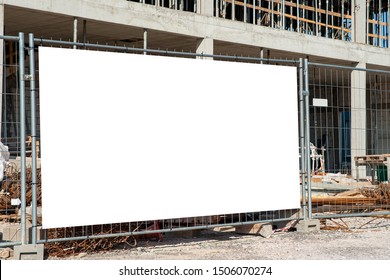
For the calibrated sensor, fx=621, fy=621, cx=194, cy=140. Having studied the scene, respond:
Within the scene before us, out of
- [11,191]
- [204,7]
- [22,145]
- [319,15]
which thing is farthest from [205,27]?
[22,145]

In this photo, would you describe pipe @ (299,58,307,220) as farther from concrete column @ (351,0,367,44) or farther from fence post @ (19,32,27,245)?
Answer: concrete column @ (351,0,367,44)

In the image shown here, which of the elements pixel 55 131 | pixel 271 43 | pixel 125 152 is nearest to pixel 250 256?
pixel 125 152

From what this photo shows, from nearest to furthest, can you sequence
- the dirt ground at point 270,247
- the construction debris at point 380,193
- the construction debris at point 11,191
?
the dirt ground at point 270,247 < the construction debris at point 11,191 < the construction debris at point 380,193

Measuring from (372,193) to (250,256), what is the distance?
192 inches

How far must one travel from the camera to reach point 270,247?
24.4 feet

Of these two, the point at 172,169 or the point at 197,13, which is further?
the point at 197,13

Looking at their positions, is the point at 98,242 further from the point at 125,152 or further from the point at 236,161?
the point at 236,161

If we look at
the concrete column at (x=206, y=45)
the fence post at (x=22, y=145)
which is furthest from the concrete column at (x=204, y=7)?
the fence post at (x=22, y=145)

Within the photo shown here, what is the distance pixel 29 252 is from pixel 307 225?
3895 mm

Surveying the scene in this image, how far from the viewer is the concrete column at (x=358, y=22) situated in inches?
863

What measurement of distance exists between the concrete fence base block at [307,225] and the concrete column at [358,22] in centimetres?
1446

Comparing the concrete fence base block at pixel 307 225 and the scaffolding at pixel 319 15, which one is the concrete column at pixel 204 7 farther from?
the concrete fence base block at pixel 307 225
